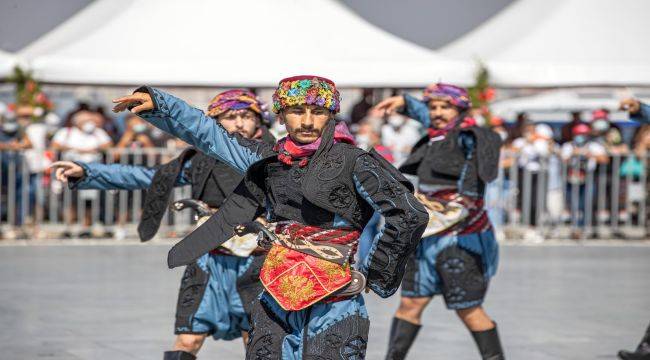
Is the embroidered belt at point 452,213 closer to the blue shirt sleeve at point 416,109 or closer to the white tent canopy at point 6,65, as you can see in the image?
the blue shirt sleeve at point 416,109

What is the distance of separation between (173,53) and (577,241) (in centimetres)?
581

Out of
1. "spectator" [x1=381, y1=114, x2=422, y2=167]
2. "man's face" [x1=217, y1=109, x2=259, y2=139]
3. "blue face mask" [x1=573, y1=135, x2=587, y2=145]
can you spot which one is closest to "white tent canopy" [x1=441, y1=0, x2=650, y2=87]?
"blue face mask" [x1=573, y1=135, x2=587, y2=145]

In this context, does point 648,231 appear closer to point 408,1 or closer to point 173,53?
point 408,1

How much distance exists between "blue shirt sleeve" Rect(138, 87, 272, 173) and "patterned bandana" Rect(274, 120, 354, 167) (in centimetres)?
13

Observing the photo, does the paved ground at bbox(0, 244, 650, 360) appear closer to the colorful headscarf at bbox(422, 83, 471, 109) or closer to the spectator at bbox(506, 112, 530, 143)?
the colorful headscarf at bbox(422, 83, 471, 109)

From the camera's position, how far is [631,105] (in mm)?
8234

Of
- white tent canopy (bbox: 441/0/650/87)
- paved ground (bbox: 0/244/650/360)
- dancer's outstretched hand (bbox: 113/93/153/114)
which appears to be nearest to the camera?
dancer's outstretched hand (bbox: 113/93/153/114)

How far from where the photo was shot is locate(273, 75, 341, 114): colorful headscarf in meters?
5.36

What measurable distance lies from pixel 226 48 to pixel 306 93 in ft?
41.9

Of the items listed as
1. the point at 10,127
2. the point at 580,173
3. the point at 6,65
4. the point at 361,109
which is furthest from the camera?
the point at 361,109

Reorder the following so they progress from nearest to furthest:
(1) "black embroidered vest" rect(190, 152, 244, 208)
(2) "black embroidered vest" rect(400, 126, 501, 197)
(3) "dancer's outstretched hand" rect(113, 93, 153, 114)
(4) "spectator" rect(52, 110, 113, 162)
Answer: (3) "dancer's outstretched hand" rect(113, 93, 153, 114), (1) "black embroidered vest" rect(190, 152, 244, 208), (2) "black embroidered vest" rect(400, 126, 501, 197), (4) "spectator" rect(52, 110, 113, 162)

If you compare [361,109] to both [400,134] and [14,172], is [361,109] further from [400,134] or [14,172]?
[14,172]

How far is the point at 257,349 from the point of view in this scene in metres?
5.37

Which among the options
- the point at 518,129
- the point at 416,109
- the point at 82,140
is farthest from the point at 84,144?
the point at 416,109
